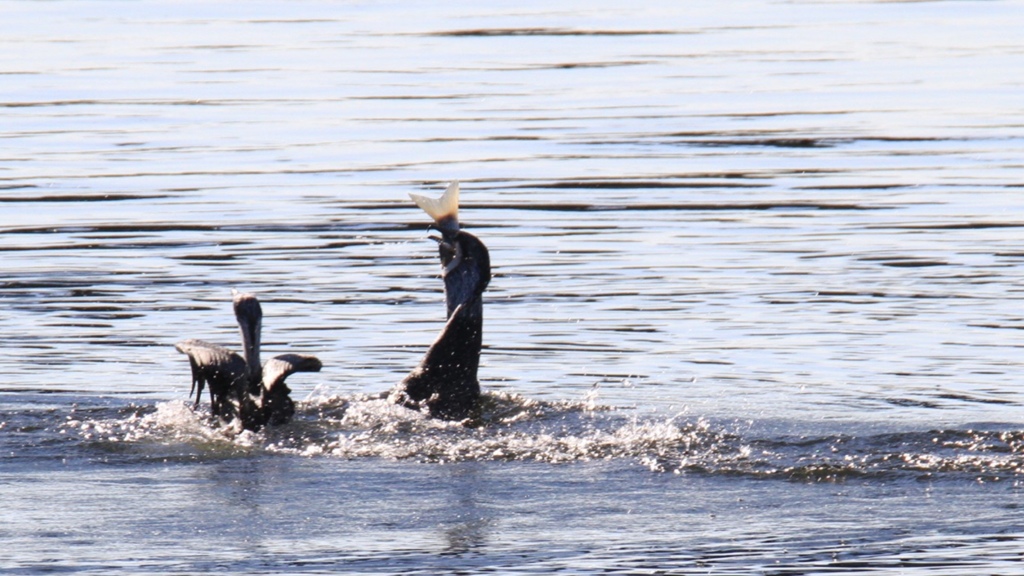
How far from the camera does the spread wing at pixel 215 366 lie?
9.83 metres

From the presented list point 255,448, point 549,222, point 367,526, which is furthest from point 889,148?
point 367,526

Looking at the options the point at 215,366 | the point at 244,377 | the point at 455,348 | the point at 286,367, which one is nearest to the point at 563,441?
the point at 455,348

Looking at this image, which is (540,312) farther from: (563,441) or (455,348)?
(563,441)

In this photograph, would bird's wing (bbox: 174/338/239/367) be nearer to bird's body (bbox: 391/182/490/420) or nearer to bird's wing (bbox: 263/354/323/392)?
bird's wing (bbox: 263/354/323/392)

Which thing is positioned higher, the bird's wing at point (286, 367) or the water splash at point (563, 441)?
the bird's wing at point (286, 367)

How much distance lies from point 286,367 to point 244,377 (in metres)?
0.65

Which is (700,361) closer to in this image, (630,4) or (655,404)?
(655,404)

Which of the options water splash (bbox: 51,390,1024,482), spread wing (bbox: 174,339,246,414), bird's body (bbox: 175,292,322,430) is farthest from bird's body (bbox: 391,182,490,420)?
spread wing (bbox: 174,339,246,414)

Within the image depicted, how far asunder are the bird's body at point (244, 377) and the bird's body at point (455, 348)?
70 cm

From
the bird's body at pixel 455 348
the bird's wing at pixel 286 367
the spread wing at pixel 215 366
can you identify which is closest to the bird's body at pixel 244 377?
the spread wing at pixel 215 366

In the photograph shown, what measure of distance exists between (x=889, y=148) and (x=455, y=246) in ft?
35.0

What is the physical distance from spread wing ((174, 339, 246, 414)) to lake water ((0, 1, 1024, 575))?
0.66ft

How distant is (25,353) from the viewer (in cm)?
1201

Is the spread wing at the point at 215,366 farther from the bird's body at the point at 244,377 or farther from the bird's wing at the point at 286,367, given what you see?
the bird's wing at the point at 286,367
